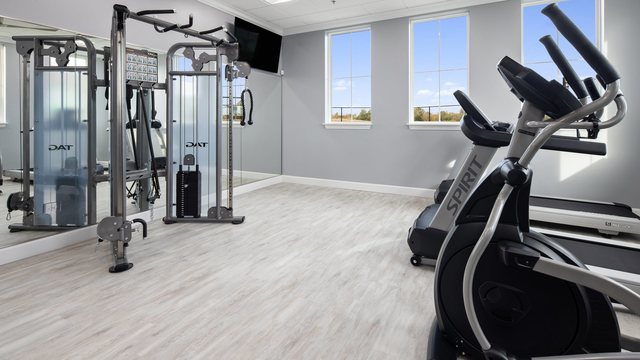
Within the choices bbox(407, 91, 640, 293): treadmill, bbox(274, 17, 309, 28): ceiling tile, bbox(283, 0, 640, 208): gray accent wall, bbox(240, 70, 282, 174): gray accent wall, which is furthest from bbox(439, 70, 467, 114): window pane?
bbox(240, 70, 282, 174): gray accent wall

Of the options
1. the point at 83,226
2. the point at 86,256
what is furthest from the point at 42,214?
the point at 86,256

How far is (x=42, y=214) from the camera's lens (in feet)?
10.6

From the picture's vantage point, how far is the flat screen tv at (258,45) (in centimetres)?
557

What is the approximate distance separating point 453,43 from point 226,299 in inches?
190

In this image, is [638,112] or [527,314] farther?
[638,112]

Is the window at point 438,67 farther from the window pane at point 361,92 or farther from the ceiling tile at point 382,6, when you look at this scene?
the window pane at point 361,92

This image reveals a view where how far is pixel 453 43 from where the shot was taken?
17.2 feet

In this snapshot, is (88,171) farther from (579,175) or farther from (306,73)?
(579,175)

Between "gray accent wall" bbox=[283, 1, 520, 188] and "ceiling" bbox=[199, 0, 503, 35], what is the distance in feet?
0.56

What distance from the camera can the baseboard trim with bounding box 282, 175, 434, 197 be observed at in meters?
5.58

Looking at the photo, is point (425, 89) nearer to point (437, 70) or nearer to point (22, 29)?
point (437, 70)

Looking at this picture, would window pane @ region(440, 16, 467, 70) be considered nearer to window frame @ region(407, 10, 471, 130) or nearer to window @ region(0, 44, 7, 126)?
window frame @ region(407, 10, 471, 130)

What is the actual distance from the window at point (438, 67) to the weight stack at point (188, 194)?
336 cm

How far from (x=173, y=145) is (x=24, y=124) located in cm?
127
